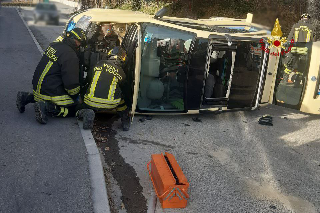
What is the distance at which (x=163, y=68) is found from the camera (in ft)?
19.8

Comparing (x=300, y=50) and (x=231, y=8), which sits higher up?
(x=231, y=8)

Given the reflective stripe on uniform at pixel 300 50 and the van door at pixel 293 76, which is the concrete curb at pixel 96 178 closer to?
the van door at pixel 293 76

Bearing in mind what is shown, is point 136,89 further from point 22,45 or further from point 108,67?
point 22,45

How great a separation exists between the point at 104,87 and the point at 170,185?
242cm

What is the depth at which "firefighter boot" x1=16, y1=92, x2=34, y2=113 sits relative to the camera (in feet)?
18.6

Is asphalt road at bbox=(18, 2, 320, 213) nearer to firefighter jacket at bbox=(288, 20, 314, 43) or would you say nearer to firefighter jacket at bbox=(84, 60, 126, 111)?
firefighter jacket at bbox=(84, 60, 126, 111)

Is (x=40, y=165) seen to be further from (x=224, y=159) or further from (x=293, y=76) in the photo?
(x=293, y=76)

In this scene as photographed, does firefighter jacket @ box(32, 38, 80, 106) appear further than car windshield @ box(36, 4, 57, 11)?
No

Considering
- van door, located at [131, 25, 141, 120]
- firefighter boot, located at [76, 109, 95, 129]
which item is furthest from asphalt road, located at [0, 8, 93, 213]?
van door, located at [131, 25, 141, 120]

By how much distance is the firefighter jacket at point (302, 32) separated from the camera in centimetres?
862

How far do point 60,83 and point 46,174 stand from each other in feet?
6.50

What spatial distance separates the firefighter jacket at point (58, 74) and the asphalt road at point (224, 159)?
2.61 feet

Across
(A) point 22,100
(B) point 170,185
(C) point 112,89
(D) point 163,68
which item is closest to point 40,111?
(A) point 22,100

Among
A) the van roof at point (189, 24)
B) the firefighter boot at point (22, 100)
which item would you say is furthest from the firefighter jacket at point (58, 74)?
the van roof at point (189, 24)
